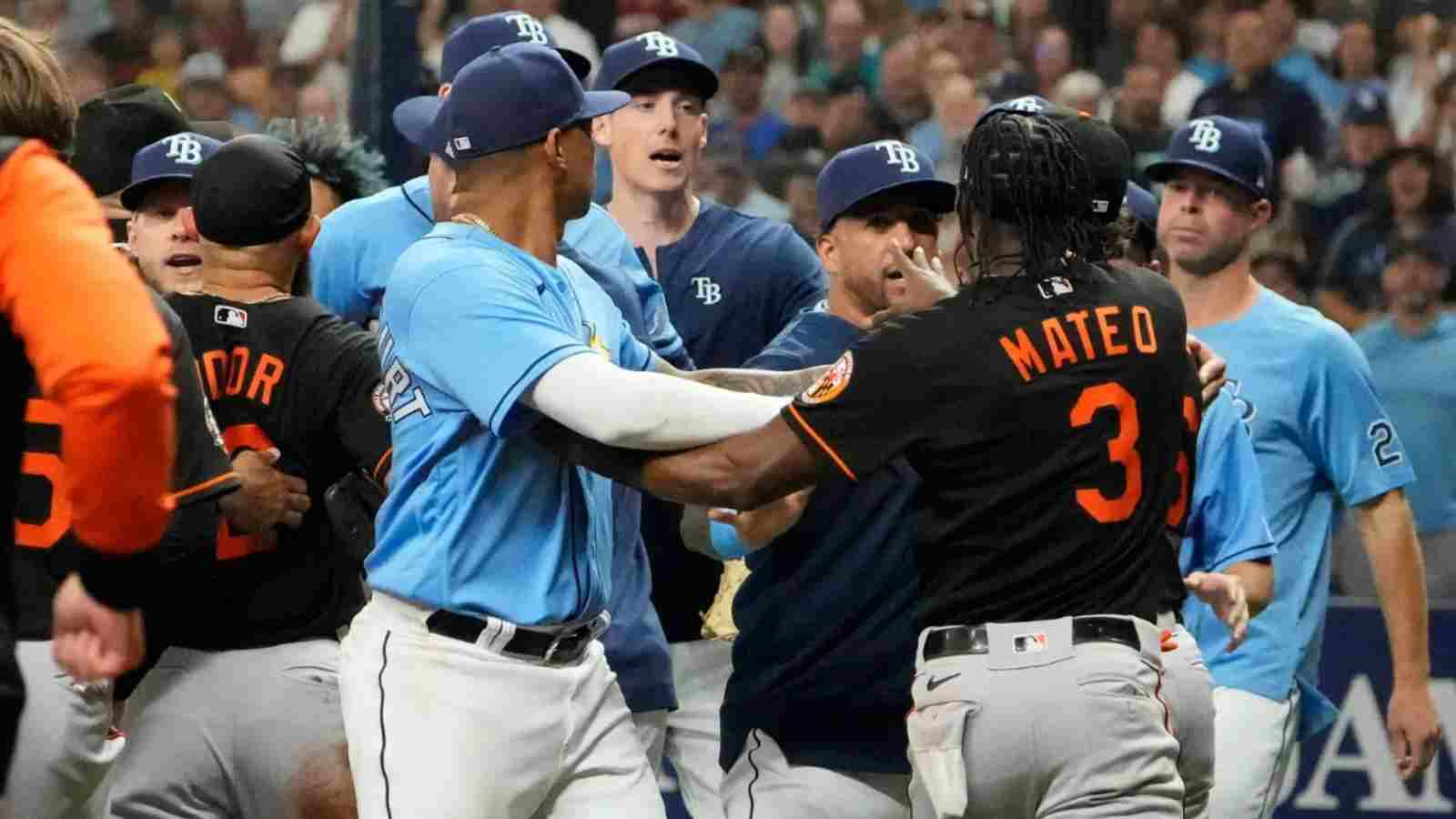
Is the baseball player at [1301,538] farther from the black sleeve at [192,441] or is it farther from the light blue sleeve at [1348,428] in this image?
the black sleeve at [192,441]

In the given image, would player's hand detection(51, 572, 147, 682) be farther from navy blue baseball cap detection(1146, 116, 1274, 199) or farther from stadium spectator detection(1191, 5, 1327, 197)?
stadium spectator detection(1191, 5, 1327, 197)

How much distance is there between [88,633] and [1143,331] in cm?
199

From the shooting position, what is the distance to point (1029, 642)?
394 centimetres

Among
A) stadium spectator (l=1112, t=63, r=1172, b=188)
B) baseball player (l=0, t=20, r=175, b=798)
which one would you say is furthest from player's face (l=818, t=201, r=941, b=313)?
stadium spectator (l=1112, t=63, r=1172, b=188)

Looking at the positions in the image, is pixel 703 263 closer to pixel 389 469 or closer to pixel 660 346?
pixel 660 346

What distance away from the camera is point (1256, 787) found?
588 centimetres

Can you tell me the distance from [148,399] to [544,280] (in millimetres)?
1335

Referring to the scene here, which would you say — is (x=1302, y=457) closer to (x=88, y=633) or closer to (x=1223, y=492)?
(x=1223, y=492)

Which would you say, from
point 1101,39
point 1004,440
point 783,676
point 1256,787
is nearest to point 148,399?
point 1004,440

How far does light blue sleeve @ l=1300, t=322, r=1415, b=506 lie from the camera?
6.05 metres

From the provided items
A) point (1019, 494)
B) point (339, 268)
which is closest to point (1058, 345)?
point (1019, 494)

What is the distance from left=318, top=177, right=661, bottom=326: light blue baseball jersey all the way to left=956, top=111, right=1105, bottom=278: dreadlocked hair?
1.88 metres

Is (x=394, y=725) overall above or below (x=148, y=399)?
below

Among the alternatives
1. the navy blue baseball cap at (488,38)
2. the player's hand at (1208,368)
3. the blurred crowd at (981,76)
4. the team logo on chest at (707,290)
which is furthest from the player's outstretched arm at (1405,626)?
the blurred crowd at (981,76)
